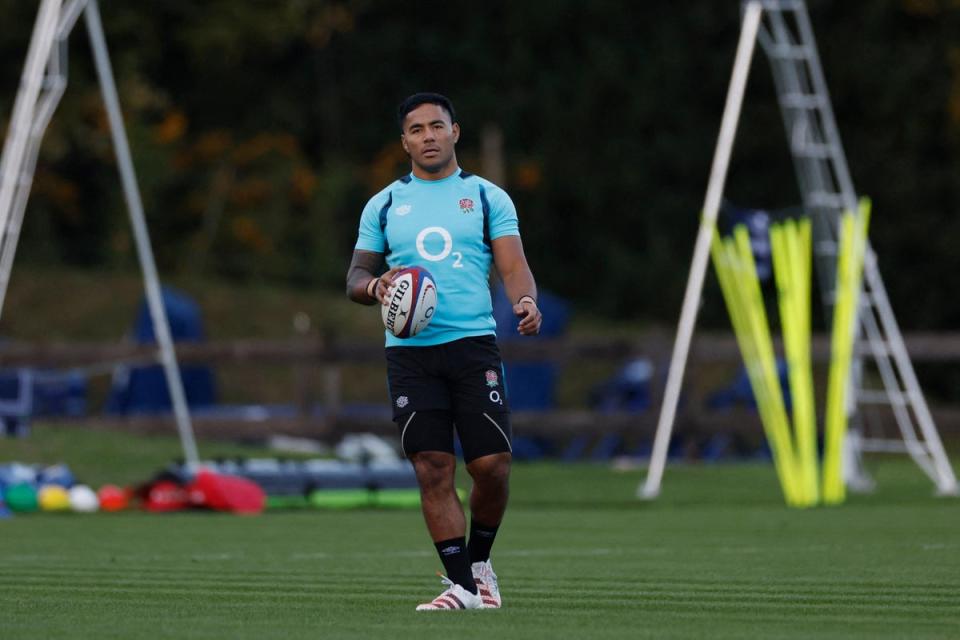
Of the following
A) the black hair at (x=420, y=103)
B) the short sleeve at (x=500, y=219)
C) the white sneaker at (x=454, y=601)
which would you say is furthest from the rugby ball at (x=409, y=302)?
the white sneaker at (x=454, y=601)

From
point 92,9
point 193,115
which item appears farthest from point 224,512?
point 193,115

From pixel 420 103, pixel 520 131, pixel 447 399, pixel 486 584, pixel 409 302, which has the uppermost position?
pixel 520 131

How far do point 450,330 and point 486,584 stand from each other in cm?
100

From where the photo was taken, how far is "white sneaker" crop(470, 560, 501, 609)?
8211 mm

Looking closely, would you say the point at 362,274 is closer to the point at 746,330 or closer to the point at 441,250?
the point at 441,250

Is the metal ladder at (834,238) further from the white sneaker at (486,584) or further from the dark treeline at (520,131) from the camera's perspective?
the dark treeline at (520,131)

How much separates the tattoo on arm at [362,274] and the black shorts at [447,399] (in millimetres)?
247

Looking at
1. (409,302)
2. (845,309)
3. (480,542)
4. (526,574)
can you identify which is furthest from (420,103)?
(845,309)

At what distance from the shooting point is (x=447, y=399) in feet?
26.9

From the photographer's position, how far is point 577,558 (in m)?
11.1

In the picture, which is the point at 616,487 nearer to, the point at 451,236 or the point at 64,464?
the point at 64,464

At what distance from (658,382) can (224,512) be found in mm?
8464

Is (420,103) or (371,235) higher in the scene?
(420,103)

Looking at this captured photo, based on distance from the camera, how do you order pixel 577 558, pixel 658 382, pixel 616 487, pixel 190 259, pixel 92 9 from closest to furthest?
pixel 577 558, pixel 92 9, pixel 616 487, pixel 658 382, pixel 190 259
